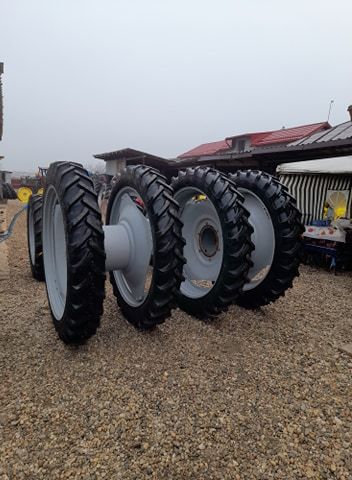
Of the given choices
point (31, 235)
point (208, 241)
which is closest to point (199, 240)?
point (208, 241)

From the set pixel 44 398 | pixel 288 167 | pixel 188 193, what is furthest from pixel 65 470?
pixel 288 167

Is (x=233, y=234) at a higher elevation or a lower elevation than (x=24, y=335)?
higher

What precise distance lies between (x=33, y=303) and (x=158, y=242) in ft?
7.29

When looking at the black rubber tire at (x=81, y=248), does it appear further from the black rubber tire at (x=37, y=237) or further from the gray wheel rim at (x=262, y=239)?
the black rubber tire at (x=37, y=237)

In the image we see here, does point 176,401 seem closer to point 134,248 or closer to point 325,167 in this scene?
point 134,248

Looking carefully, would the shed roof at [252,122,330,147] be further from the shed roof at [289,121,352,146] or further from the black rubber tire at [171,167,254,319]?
the black rubber tire at [171,167,254,319]

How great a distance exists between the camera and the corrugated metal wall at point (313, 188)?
7.32 m

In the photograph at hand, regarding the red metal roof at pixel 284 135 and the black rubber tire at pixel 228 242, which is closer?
the black rubber tire at pixel 228 242

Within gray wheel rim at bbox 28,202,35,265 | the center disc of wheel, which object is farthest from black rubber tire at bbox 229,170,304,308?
gray wheel rim at bbox 28,202,35,265

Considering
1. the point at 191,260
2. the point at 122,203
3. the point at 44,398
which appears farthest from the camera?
the point at 191,260

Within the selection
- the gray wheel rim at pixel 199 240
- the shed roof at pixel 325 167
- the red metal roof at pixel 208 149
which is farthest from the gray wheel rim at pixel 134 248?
the red metal roof at pixel 208 149

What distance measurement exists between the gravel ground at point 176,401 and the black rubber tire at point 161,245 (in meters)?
0.41

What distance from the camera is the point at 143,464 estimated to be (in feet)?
5.41

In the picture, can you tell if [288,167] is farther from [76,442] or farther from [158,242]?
[76,442]
